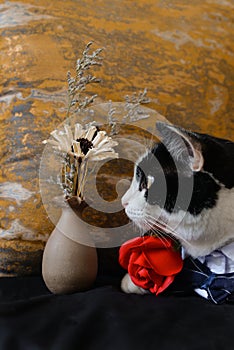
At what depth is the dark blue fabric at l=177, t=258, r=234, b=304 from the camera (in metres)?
0.79

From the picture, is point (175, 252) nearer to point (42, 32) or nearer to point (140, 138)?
point (140, 138)

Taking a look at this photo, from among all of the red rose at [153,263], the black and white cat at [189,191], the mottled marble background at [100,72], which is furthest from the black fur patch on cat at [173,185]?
the mottled marble background at [100,72]

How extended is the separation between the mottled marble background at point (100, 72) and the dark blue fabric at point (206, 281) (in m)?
0.32

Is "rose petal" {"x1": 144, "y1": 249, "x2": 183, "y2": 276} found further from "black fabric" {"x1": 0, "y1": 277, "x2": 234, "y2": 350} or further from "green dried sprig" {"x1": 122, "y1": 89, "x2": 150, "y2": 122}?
"green dried sprig" {"x1": 122, "y1": 89, "x2": 150, "y2": 122}

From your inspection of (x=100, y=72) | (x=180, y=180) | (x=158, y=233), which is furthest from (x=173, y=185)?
(x=100, y=72)

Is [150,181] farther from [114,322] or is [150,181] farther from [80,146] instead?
[114,322]

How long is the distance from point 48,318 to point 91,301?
10cm

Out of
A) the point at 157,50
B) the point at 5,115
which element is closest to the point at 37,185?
the point at 5,115

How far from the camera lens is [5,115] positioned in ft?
3.17

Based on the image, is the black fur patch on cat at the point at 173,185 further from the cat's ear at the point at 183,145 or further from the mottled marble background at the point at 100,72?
the mottled marble background at the point at 100,72

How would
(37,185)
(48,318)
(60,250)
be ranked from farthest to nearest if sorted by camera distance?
(37,185)
(60,250)
(48,318)

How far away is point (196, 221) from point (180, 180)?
0.08m

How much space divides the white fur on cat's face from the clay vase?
0.12 m

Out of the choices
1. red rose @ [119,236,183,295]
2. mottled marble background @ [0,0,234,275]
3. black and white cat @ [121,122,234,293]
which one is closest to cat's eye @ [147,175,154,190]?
black and white cat @ [121,122,234,293]
